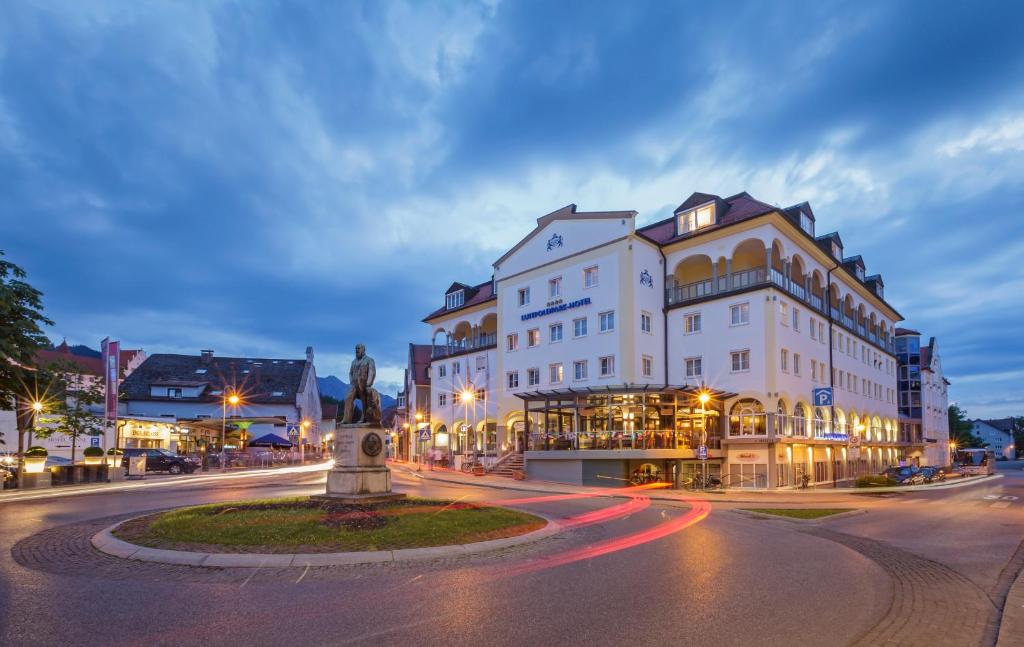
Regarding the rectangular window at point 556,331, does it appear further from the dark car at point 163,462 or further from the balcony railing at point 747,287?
the dark car at point 163,462

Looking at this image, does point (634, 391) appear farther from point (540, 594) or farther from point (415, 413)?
point (415, 413)

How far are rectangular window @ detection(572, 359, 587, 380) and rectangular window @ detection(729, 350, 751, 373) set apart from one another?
9.48m

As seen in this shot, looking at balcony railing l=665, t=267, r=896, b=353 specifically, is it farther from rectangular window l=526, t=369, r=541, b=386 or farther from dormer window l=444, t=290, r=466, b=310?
dormer window l=444, t=290, r=466, b=310

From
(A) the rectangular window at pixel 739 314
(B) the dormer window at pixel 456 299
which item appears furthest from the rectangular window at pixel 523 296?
(A) the rectangular window at pixel 739 314

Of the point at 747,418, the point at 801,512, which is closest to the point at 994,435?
the point at 747,418

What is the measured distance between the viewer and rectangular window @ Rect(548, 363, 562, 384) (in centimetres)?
4584

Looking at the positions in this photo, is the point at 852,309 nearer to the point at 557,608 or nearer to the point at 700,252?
the point at 700,252

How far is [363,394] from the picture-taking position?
62.0 feet

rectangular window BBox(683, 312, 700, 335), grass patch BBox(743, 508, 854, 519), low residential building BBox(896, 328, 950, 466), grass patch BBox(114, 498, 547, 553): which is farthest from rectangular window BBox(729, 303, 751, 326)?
low residential building BBox(896, 328, 950, 466)

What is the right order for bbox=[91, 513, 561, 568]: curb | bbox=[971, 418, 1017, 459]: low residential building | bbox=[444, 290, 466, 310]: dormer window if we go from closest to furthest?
bbox=[91, 513, 561, 568]: curb
bbox=[444, 290, 466, 310]: dormer window
bbox=[971, 418, 1017, 459]: low residential building

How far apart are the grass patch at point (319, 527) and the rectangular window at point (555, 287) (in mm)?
30122

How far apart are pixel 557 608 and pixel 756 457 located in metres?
31.8

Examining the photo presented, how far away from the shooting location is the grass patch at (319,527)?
1208cm

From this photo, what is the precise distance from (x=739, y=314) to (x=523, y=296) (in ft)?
54.9
